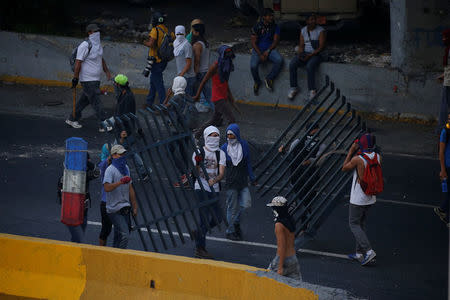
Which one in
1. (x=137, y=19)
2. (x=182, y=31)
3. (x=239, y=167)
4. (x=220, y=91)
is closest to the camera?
(x=239, y=167)

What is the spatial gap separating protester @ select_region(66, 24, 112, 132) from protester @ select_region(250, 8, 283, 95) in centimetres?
337

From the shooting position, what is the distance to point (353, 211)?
9.88 meters

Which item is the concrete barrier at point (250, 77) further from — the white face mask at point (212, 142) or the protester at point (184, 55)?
the white face mask at point (212, 142)

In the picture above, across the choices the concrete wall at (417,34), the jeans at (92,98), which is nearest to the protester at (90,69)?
the jeans at (92,98)

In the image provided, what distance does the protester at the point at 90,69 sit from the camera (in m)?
14.7

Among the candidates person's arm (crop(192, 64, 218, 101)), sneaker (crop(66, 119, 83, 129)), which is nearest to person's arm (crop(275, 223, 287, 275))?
person's arm (crop(192, 64, 218, 101))

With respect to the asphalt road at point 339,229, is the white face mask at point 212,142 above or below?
above

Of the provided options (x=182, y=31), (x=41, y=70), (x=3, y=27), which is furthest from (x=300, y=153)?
(x=3, y=27)

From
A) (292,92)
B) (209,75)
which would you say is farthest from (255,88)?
(209,75)

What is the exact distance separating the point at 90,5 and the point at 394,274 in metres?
14.5

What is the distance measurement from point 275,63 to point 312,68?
0.82m

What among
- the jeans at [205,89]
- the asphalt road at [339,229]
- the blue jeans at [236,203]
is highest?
the jeans at [205,89]

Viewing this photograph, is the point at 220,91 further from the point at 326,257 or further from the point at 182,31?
the point at 326,257

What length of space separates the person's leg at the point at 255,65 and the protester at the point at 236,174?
647cm
